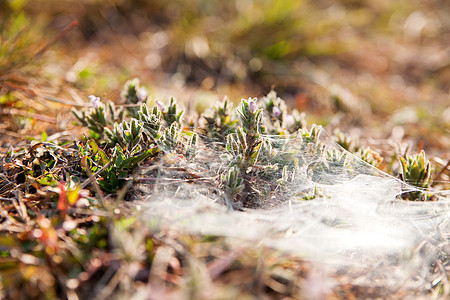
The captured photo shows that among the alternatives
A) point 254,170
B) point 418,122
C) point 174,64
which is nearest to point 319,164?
point 254,170

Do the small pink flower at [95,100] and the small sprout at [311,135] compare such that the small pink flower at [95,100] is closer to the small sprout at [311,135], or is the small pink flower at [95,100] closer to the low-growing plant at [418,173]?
the small sprout at [311,135]

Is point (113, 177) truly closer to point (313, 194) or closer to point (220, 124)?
point (220, 124)

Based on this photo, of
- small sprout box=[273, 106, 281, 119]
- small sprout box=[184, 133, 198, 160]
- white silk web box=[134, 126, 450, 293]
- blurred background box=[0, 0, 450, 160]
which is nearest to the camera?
white silk web box=[134, 126, 450, 293]

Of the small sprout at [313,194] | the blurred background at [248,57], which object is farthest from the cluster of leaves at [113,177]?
the blurred background at [248,57]

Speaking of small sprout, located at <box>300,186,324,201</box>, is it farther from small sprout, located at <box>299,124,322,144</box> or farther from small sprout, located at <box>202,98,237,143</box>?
small sprout, located at <box>202,98,237,143</box>

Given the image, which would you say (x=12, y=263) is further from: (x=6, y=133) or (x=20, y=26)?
(x=20, y=26)

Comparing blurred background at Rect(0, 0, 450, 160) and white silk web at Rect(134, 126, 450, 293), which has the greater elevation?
blurred background at Rect(0, 0, 450, 160)

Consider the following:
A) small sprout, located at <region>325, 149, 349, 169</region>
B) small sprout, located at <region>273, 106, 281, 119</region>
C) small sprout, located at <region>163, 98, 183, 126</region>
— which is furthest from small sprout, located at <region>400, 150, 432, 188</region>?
small sprout, located at <region>163, 98, 183, 126</region>

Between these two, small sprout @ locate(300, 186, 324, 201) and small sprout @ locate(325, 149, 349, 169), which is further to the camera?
small sprout @ locate(325, 149, 349, 169)

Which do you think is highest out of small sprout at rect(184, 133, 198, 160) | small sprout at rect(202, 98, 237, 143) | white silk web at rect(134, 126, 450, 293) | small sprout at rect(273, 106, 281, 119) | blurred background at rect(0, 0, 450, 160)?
blurred background at rect(0, 0, 450, 160)
